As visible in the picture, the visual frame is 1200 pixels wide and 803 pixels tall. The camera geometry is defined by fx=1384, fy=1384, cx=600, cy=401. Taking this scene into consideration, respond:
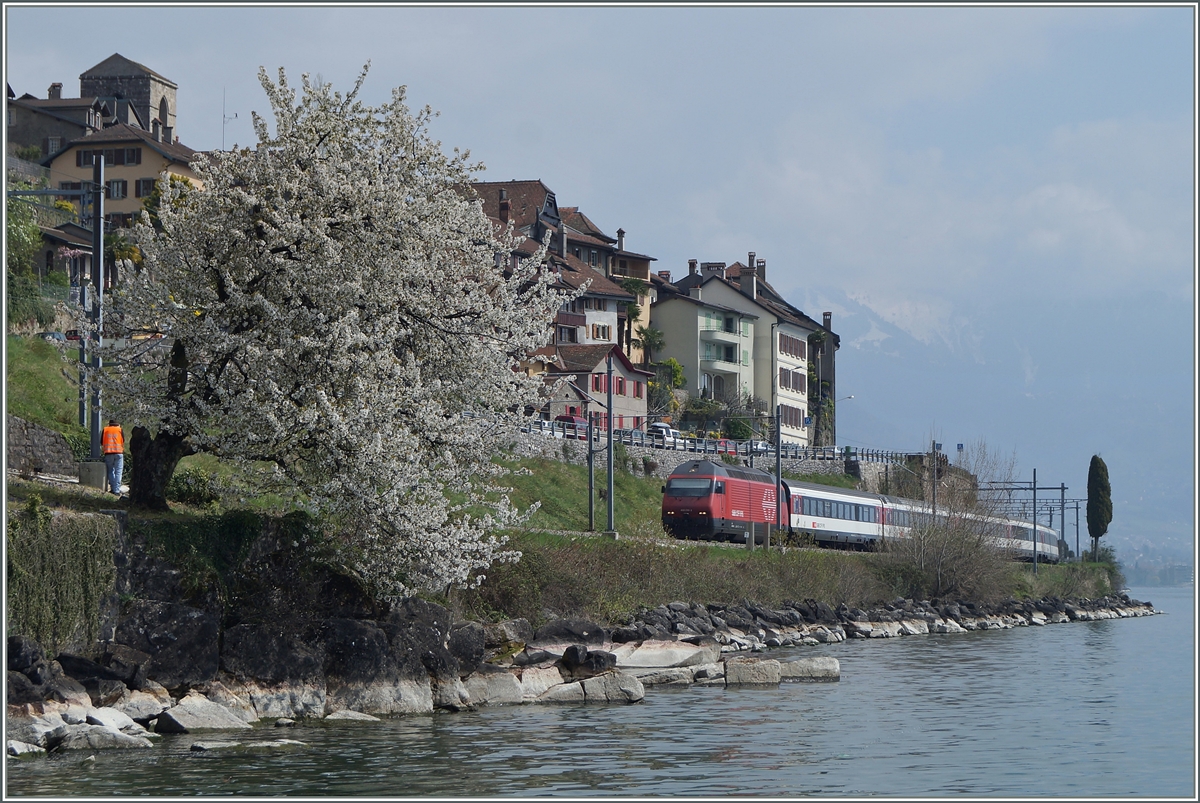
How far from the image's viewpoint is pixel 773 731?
24.6m

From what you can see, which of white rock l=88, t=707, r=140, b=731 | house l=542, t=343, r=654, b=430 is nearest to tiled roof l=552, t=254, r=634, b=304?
house l=542, t=343, r=654, b=430

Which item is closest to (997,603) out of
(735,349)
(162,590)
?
(735,349)

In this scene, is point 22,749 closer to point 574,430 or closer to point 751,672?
point 751,672

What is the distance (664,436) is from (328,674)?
6070 centimetres

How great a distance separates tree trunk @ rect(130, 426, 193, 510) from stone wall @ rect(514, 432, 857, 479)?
22.5 meters

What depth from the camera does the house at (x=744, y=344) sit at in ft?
372

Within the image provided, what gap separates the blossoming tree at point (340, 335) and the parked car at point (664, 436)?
53.8 m

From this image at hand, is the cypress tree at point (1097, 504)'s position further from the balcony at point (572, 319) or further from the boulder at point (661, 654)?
the boulder at point (661, 654)

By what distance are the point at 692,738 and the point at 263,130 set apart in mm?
14419

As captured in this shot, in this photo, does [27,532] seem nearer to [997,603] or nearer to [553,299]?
[553,299]

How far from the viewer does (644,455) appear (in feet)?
258

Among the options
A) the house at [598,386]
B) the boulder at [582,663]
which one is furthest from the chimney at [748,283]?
the boulder at [582,663]

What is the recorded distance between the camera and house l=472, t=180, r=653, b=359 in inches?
3885

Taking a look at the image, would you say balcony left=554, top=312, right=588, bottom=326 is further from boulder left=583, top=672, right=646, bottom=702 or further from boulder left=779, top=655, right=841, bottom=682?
boulder left=583, top=672, right=646, bottom=702
